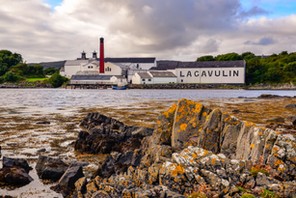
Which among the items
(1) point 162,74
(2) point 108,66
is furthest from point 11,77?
(1) point 162,74

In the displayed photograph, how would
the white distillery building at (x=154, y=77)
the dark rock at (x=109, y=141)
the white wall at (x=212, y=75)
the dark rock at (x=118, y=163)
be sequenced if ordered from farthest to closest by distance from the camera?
1. the white distillery building at (x=154, y=77)
2. the white wall at (x=212, y=75)
3. the dark rock at (x=109, y=141)
4. the dark rock at (x=118, y=163)

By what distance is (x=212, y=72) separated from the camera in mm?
151500

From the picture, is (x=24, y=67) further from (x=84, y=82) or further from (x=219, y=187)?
(x=219, y=187)

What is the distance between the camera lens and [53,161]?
11891 millimetres

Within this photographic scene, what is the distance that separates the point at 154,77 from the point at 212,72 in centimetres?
2720

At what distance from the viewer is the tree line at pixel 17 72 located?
161500mm

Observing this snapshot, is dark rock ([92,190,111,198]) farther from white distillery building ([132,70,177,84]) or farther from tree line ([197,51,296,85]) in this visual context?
tree line ([197,51,296,85])

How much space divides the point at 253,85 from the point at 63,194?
146 m

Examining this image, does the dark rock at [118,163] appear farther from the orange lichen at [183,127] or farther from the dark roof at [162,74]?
the dark roof at [162,74]

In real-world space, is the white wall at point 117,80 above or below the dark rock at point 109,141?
above

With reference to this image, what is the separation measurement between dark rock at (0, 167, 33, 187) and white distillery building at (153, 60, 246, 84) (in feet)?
466

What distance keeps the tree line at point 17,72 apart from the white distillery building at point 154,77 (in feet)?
128

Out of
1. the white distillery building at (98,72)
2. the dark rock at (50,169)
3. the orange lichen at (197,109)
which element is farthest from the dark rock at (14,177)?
the white distillery building at (98,72)

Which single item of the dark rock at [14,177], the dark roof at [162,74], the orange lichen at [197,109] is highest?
the dark roof at [162,74]
